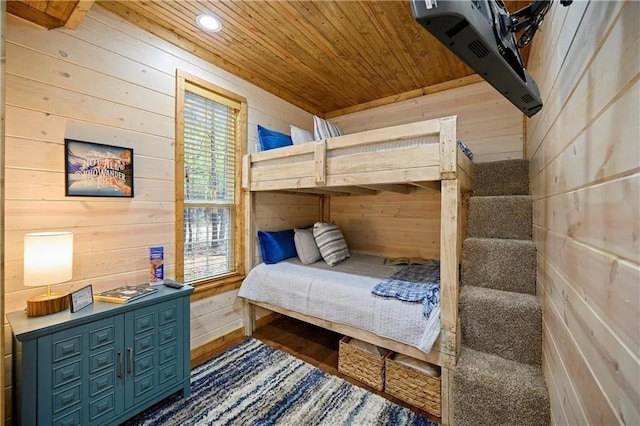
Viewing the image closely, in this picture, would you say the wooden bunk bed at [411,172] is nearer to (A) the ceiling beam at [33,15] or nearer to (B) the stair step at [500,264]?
(B) the stair step at [500,264]

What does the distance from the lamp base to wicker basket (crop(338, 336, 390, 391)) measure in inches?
68.1

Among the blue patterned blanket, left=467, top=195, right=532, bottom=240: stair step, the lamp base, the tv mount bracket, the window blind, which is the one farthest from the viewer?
the window blind


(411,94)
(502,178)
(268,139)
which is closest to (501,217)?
(502,178)

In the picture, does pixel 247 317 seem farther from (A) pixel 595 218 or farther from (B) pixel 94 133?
(A) pixel 595 218

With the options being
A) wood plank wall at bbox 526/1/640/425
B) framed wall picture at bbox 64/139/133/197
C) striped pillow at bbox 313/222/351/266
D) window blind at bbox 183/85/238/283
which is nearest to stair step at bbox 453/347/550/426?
wood plank wall at bbox 526/1/640/425

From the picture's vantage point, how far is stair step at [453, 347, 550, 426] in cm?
129

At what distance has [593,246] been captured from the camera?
73 cm

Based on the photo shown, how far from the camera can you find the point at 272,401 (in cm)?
170

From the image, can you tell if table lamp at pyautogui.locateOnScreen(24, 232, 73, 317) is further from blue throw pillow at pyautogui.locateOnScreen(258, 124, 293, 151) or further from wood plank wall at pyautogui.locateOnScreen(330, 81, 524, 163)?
wood plank wall at pyautogui.locateOnScreen(330, 81, 524, 163)

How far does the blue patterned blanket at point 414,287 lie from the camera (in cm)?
166

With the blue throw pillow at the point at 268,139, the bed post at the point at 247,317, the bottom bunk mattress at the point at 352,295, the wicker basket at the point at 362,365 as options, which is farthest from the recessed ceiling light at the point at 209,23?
the wicker basket at the point at 362,365

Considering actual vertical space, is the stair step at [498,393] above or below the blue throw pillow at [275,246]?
below

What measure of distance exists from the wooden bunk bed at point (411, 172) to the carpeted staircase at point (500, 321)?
0.14m

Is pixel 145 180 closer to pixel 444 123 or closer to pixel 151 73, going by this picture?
pixel 151 73
